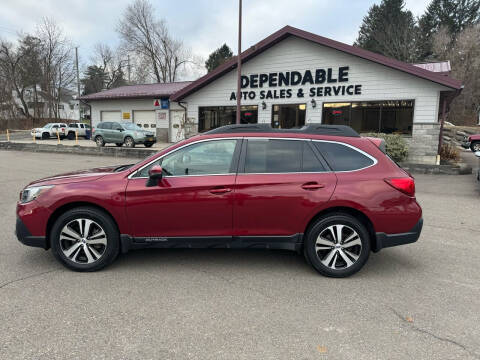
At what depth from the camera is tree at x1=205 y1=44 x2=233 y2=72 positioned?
52284 millimetres

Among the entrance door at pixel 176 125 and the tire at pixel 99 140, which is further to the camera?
the entrance door at pixel 176 125

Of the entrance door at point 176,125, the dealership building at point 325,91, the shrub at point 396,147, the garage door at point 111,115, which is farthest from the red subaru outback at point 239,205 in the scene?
the garage door at point 111,115

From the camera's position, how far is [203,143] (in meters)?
3.90

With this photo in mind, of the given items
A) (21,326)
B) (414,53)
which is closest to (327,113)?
→ (21,326)

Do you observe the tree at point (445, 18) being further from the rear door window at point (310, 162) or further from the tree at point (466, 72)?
the rear door window at point (310, 162)

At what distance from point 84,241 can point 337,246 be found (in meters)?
2.87

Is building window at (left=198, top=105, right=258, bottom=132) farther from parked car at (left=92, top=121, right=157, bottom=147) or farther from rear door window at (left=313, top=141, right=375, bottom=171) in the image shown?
rear door window at (left=313, top=141, right=375, bottom=171)

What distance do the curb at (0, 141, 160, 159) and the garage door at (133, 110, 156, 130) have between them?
6588mm

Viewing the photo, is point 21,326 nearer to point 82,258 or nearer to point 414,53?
point 82,258

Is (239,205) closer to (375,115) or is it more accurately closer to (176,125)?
(375,115)

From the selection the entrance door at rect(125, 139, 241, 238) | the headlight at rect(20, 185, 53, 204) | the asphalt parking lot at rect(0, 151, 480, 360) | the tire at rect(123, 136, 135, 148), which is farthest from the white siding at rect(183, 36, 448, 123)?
the headlight at rect(20, 185, 53, 204)

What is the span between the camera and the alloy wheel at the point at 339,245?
12.2 feet

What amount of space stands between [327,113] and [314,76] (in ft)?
5.93

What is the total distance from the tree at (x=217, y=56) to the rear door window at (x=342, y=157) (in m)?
51.4
